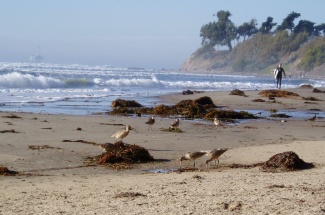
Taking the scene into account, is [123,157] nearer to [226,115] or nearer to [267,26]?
[226,115]

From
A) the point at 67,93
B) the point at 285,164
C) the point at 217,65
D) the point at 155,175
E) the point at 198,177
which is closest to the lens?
the point at 198,177

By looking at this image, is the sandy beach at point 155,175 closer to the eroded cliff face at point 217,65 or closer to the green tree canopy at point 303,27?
the eroded cliff face at point 217,65

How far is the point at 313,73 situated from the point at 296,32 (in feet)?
88.9

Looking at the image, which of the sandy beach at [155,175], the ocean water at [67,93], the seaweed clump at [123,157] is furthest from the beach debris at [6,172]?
the ocean water at [67,93]

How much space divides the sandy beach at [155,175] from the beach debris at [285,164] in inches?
7.1

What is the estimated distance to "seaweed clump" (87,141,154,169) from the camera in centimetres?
960

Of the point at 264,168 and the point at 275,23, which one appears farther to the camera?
the point at 275,23

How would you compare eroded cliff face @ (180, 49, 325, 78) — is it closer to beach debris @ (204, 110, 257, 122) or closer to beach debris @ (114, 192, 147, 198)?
beach debris @ (204, 110, 257, 122)

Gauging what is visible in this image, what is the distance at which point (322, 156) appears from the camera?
10133 mm

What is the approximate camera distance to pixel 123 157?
9.80 meters

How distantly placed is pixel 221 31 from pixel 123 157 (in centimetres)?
14545

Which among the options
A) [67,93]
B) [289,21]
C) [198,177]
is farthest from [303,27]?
[198,177]

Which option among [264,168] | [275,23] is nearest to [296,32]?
[275,23]

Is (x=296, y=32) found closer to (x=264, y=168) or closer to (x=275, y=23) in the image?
(x=275, y=23)
